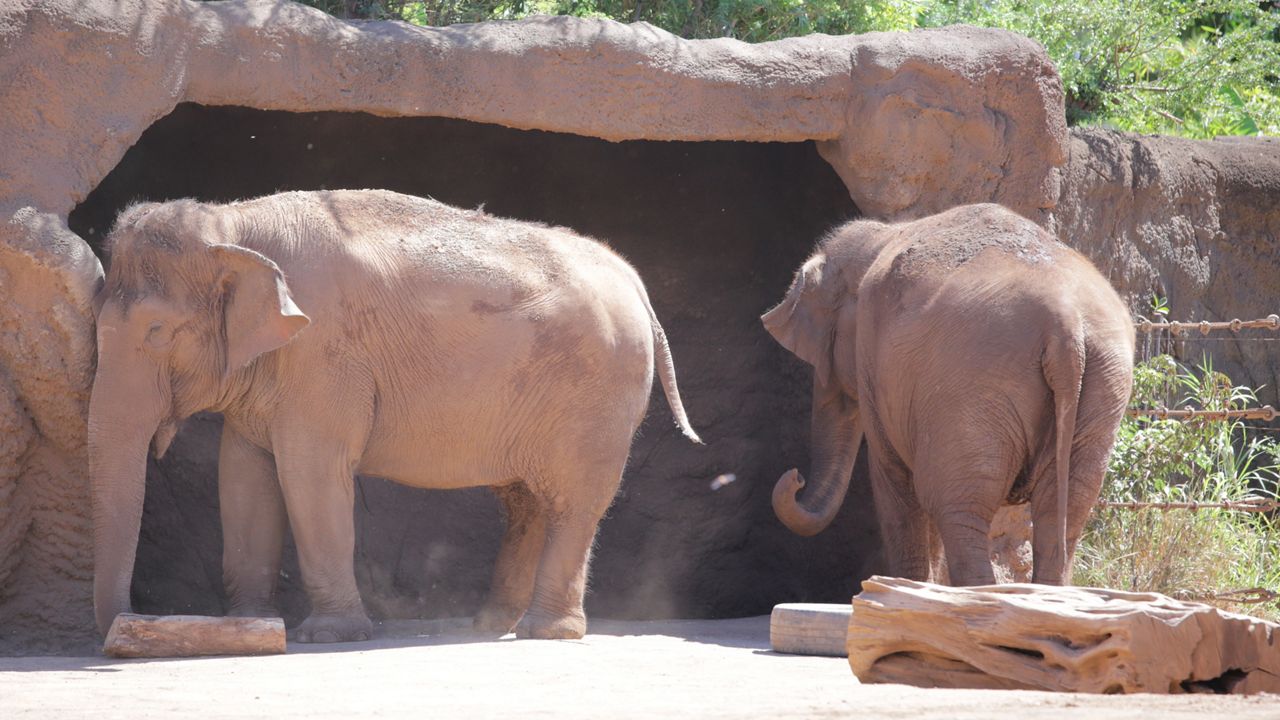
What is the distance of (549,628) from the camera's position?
22.4ft

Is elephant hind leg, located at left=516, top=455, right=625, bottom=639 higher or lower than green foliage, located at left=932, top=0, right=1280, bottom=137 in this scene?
lower

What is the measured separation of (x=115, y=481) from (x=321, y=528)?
82 cm

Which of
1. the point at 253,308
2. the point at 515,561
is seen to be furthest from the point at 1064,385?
the point at 253,308

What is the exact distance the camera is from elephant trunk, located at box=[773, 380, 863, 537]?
26.4 feet

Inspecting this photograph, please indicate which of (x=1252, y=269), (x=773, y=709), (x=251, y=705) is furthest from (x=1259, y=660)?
(x=1252, y=269)

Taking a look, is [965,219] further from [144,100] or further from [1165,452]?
[144,100]

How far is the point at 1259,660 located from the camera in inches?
176

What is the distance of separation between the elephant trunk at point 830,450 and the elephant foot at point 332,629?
2.30 m

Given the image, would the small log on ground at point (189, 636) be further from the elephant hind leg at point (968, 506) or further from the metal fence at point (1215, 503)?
the metal fence at point (1215, 503)

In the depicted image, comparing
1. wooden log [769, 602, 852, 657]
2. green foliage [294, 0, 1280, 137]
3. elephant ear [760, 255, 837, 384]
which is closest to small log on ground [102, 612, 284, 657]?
wooden log [769, 602, 852, 657]

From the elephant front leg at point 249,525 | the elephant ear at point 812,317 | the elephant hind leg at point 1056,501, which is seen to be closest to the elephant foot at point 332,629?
the elephant front leg at point 249,525

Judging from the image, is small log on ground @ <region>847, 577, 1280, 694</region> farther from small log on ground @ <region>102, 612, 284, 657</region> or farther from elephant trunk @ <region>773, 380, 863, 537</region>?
elephant trunk @ <region>773, 380, 863, 537</region>

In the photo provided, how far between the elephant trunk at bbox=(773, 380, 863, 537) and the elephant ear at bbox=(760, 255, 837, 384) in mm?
158

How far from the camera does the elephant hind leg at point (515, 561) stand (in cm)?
740
